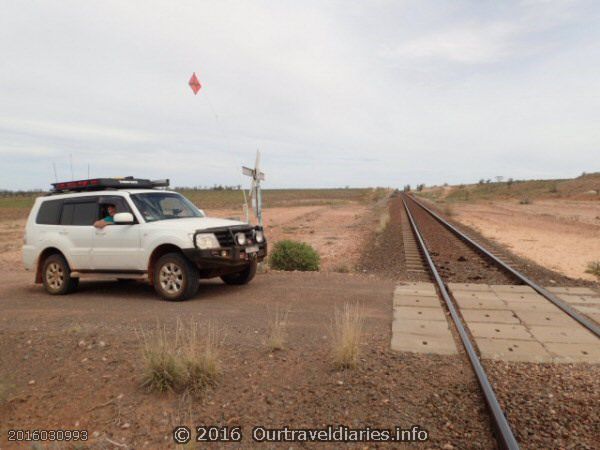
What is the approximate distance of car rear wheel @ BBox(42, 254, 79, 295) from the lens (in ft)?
28.2

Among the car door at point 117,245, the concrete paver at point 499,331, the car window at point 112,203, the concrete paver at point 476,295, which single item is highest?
the car window at point 112,203

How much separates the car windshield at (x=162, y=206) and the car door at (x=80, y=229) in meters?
0.91

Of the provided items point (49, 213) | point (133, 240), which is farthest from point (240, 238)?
point (49, 213)

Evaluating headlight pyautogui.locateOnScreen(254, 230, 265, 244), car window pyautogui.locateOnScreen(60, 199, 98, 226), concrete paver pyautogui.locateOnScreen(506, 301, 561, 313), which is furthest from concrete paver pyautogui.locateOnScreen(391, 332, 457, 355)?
car window pyautogui.locateOnScreen(60, 199, 98, 226)

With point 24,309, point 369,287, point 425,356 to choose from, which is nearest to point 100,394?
point 425,356

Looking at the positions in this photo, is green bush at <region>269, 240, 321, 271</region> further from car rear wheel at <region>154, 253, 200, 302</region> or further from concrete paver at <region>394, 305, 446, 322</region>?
concrete paver at <region>394, 305, 446, 322</region>

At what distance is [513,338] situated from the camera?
5.70m

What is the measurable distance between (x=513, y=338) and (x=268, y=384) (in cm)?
314

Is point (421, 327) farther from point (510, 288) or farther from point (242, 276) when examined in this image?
point (242, 276)

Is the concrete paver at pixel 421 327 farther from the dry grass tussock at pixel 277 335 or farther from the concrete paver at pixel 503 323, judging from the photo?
the dry grass tussock at pixel 277 335

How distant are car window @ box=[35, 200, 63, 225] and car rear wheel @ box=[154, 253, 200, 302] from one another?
2676 millimetres

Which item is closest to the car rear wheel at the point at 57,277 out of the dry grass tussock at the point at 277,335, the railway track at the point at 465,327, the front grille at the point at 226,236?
the front grille at the point at 226,236

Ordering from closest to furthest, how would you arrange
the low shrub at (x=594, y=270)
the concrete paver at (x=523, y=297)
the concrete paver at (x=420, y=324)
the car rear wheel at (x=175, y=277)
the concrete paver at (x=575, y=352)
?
the concrete paver at (x=575, y=352) → the concrete paver at (x=420, y=324) → the car rear wheel at (x=175, y=277) → the concrete paver at (x=523, y=297) → the low shrub at (x=594, y=270)

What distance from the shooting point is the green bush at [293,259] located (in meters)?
11.9
